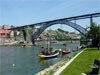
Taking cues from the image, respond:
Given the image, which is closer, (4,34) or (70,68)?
(70,68)

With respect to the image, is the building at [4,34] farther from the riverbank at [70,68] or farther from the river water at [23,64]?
the riverbank at [70,68]

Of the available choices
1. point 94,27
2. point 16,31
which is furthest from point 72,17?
point 16,31

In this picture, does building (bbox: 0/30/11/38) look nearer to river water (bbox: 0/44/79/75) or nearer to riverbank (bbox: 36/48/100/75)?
river water (bbox: 0/44/79/75)

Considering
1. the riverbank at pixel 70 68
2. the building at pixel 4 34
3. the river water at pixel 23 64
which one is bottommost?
the river water at pixel 23 64

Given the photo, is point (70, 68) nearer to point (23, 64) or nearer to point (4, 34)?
point (23, 64)

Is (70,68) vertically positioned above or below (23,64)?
above

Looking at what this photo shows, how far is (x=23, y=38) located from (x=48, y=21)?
3501 cm

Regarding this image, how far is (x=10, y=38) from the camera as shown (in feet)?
361

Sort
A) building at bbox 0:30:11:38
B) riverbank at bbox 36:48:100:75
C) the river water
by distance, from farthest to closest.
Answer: building at bbox 0:30:11:38, the river water, riverbank at bbox 36:48:100:75

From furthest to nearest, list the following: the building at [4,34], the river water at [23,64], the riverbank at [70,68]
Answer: the building at [4,34]
the river water at [23,64]
the riverbank at [70,68]

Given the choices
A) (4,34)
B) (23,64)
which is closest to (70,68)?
(23,64)

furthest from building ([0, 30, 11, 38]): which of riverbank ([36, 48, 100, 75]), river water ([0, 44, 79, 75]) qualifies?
riverbank ([36, 48, 100, 75])

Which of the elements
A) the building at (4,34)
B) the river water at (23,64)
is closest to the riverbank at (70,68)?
the river water at (23,64)

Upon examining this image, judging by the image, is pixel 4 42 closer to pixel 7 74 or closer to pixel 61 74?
pixel 7 74
